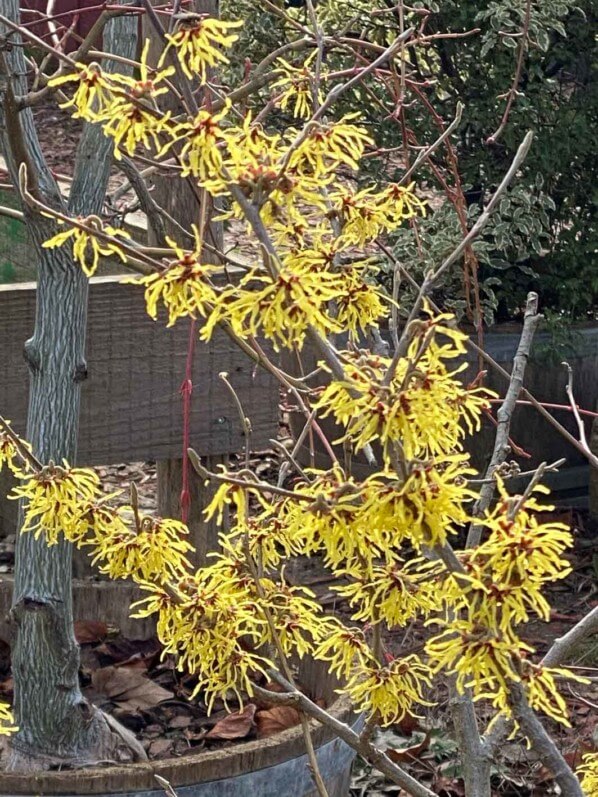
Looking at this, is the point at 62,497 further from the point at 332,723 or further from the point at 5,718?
the point at 5,718

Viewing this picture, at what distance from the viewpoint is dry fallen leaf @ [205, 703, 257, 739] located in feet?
9.16

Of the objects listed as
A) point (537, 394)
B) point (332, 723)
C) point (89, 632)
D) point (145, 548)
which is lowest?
point (89, 632)

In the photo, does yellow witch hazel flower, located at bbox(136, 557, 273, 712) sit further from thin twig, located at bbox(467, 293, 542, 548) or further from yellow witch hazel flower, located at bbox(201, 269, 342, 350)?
yellow witch hazel flower, located at bbox(201, 269, 342, 350)

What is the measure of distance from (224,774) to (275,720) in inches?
17.9

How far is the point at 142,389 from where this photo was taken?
3.35m

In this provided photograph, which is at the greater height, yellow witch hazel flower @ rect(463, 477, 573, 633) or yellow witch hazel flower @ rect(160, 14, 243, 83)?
yellow witch hazel flower @ rect(160, 14, 243, 83)

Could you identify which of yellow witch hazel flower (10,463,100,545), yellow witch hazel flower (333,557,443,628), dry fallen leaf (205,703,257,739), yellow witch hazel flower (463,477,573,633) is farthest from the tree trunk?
yellow witch hazel flower (463,477,573,633)

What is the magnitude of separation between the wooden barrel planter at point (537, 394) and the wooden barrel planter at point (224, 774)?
207cm

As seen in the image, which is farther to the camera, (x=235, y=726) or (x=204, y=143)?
(x=235, y=726)

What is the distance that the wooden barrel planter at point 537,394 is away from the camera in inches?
182

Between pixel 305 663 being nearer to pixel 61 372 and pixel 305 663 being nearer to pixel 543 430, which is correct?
pixel 61 372

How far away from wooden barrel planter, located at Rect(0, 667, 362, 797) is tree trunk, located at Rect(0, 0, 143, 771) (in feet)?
1.16

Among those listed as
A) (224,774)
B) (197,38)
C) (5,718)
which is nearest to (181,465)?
(224,774)

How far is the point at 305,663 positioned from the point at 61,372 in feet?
3.03
